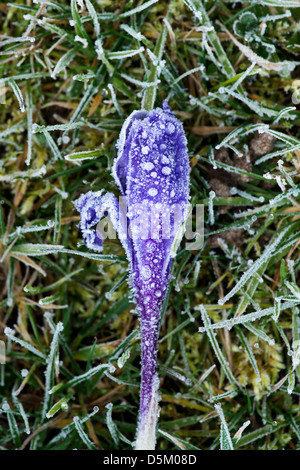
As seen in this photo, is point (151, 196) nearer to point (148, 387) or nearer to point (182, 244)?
point (182, 244)

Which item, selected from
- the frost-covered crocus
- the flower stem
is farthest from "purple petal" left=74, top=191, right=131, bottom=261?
the flower stem

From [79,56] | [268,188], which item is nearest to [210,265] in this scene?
[268,188]

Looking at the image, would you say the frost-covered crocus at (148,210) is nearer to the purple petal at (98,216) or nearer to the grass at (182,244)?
the purple petal at (98,216)

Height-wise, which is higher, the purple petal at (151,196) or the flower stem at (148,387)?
the purple petal at (151,196)

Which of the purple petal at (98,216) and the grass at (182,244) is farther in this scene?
the grass at (182,244)

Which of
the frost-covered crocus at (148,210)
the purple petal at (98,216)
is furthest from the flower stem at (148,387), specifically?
the purple petal at (98,216)
